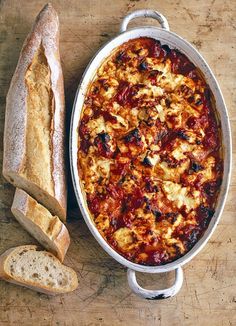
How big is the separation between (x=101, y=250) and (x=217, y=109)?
130 centimetres

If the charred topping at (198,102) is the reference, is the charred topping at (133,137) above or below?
below

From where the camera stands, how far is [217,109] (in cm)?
438

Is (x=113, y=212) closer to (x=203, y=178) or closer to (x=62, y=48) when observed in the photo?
(x=203, y=178)

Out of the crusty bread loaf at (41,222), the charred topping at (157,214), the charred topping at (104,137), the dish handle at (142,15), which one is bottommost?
the crusty bread loaf at (41,222)

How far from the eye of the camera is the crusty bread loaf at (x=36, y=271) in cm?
426

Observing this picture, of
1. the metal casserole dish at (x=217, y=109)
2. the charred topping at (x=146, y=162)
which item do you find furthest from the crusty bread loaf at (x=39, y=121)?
the charred topping at (x=146, y=162)

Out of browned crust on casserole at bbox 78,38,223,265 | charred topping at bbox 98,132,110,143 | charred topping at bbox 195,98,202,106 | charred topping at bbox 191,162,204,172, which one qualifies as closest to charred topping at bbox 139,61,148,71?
browned crust on casserole at bbox 78,38,223,265

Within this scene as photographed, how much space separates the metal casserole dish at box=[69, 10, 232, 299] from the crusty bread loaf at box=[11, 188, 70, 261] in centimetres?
24

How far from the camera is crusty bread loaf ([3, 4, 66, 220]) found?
417 cm

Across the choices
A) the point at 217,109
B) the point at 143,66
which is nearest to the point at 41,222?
the point at 143,66

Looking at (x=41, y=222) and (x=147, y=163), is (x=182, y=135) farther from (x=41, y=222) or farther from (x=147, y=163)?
(x=41, y=222)

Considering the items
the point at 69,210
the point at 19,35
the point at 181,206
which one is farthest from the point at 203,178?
the point at 19,35

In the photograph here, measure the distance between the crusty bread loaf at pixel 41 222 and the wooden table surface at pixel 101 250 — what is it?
0.56ft

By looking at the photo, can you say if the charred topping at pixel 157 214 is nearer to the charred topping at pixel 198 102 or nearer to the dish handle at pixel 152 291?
the dish handle at pixel 152 291
